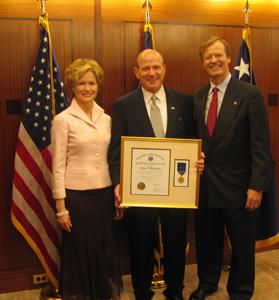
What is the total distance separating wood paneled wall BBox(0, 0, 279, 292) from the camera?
8.39 ft

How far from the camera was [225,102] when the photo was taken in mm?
2283

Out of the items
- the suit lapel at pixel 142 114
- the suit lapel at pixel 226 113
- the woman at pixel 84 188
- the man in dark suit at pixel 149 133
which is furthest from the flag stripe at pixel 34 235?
the suit lapel at pixel 226 113

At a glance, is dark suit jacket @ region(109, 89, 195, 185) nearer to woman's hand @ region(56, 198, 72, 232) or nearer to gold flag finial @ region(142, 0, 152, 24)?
woman's hand @ region(56, 198, 72, 232)

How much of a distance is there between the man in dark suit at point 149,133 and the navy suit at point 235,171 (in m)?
0.18

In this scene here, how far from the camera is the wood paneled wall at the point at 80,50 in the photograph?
2.56 metres

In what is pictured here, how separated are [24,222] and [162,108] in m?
1.20

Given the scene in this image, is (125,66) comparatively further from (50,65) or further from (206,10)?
(206,10)

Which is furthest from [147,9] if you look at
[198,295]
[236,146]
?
[198,295]

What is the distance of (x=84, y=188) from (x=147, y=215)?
406 mm

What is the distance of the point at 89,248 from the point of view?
2.29 m

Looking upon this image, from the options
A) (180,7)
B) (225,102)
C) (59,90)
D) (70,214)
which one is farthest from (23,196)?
(180,7)

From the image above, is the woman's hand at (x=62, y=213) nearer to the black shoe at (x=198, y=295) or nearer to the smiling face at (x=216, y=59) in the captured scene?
the black shoe at (x=198, y=295)

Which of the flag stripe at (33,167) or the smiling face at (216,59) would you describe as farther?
the flag stripe at (33,167)

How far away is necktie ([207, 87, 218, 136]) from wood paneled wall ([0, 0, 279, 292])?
0.64 m
